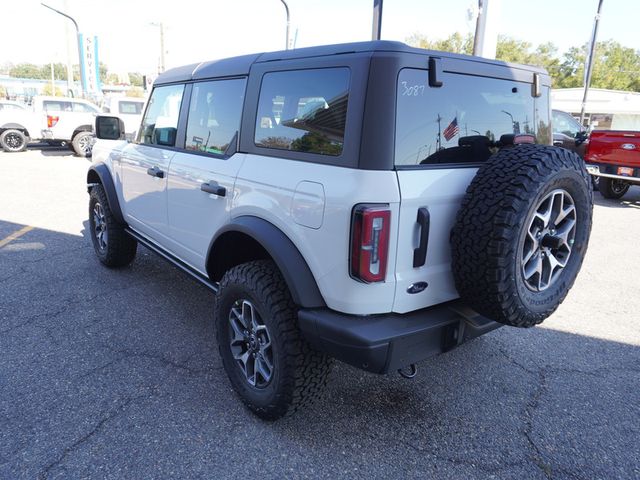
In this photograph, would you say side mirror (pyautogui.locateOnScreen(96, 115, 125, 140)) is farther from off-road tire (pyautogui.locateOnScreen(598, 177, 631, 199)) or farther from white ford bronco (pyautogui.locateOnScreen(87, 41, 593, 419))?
off-road tire (pyautogui.locateOnScreen(598, 177, 631, 199))

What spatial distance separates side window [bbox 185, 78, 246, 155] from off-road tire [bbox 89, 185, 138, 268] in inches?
68.4

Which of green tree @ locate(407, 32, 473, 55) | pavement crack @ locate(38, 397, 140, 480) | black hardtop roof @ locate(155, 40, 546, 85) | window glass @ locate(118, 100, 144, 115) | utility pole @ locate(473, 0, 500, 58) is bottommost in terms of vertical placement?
pavement crack @ locate(38, 397, 140, 480)

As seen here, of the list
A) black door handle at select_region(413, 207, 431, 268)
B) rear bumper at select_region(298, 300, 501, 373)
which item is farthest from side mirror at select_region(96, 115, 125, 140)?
black door handle at select_region(413, 207, 431, 268)

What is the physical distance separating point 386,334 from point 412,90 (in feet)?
3.59

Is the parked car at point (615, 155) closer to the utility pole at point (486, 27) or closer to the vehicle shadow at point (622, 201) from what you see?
the vehicle shadow at point (622, 201)

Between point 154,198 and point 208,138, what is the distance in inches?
34.0

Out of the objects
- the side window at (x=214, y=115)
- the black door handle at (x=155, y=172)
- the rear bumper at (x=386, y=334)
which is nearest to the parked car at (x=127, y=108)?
the black door handle at (x=155, y=172)

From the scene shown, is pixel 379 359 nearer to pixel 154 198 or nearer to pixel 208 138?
pixel 208 138

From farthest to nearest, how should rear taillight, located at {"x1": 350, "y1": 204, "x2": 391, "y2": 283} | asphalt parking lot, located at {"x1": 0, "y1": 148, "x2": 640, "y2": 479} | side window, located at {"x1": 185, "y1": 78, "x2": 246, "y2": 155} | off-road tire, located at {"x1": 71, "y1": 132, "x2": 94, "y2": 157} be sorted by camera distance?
off-road tire, located at {"x1": 71, "y1": 132, "x2": 94, "y2": 157}, side window, located at {"x1": 185, "y1": 78, "x2": 246, "y2": 155}, asphalt parking lot, located at {"x1": 0, "y1": 148, "x2": 640, "y2": 479}, rear taillight, located at {"x1": 350, "y1": 204, "x2": 391, "y2": 283}

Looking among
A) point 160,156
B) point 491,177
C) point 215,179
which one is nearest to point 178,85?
point 160,156

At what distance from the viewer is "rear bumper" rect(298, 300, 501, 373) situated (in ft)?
6.67

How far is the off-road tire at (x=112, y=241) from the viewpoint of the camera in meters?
4.61

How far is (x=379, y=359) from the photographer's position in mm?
2041

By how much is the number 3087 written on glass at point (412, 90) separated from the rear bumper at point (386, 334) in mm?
1004
